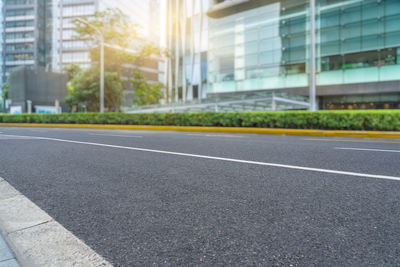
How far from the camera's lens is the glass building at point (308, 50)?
22.7 metres

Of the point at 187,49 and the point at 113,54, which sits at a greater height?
the point at 187,49

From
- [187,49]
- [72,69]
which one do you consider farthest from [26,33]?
[187,49]

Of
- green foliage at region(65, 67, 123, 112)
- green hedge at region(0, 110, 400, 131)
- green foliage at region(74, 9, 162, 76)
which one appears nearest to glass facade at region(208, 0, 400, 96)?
green foliage at region(74, 9, 162, 76)

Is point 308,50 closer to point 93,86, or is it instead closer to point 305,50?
point 305,50

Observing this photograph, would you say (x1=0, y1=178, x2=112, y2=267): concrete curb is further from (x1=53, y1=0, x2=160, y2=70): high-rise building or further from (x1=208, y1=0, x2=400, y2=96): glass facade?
(x1=53, y1=0, x2=160, y2=70): high-rise building

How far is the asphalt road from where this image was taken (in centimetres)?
175

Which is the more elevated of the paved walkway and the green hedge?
the green hedge

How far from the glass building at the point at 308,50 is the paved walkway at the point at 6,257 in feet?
86.8

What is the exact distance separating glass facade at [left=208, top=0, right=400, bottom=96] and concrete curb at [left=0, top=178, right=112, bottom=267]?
86.7 ft

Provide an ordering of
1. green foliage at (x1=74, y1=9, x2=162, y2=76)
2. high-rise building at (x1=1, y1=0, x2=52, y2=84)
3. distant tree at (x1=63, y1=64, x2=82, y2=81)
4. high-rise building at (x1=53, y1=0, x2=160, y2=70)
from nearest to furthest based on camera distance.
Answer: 1. green foliage at (x1=74, y1=9, x2=162, y2=76)
2. distant tree at (x1=63, y1=64, x2=82, y2=81)
3. high-rise building at (x1=53, y1=0, x2=160, y2=70)
4. high-rise building at (x1=1, y1=0, x2=52, y2=84)

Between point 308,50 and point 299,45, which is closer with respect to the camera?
point 308,50

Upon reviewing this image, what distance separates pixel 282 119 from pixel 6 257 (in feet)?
40.4

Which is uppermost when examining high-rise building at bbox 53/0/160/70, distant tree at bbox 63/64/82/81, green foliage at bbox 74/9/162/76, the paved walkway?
high-rise building at bbox 53/0/160/70

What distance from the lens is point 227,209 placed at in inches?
98.5
